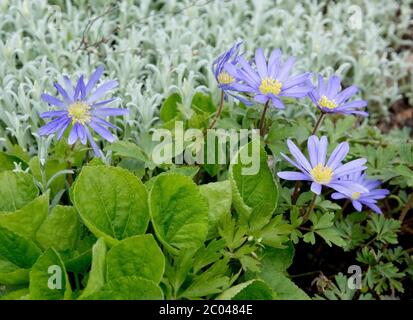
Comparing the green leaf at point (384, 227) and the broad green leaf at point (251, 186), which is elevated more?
Answer: the broad green leaf at point (251, 186)

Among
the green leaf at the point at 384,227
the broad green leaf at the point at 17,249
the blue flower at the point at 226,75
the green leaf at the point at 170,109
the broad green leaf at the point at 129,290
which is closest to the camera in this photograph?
the broad green leaf at the point at 129,290

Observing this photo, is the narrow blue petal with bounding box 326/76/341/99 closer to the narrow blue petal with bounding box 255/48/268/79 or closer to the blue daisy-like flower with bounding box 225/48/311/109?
the blue daisy-like flower with bounding box 225/48/311/109

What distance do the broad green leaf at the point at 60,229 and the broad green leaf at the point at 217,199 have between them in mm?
350

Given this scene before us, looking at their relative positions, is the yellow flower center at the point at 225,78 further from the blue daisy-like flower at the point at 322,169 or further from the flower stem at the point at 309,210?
the flower stem at the point at 309,210

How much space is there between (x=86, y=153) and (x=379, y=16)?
5.88ft

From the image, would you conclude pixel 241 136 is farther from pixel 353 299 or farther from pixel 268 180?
pixel 353 299

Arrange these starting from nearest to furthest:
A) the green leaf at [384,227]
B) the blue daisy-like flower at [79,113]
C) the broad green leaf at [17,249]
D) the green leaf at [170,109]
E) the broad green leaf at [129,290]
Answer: the broad green leaf at [129,290]
the broad green leaf at [17,249]
the blue daisy-like flower at [79,113]
the green leaf at [384,227]
the green leaf at [170,109]

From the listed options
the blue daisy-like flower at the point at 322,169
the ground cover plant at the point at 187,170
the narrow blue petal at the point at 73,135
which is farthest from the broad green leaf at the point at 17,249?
the blue daisy-like flower at the point at 322,169

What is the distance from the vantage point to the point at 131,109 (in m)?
2.22

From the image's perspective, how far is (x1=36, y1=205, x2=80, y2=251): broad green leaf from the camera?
162 centimetres

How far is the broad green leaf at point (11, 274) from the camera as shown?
1.56 m

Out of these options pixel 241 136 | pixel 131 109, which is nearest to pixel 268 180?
pixel 241 136

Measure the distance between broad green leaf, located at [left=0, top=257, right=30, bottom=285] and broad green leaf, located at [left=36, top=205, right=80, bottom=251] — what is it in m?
0.09

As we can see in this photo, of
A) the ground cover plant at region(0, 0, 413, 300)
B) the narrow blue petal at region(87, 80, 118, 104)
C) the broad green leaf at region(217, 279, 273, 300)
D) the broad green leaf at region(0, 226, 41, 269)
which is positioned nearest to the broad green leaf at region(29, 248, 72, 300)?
the ground cover plant at region(0, 0, 413, 300)
